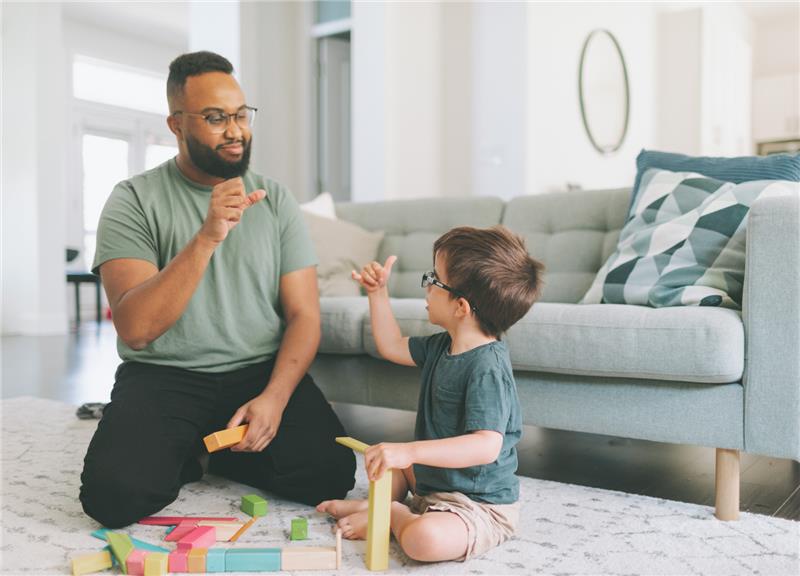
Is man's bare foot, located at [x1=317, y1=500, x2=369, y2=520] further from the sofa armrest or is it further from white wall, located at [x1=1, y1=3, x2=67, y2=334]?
white wall, located at [x1=1, y1=3, x2=67, y2=334]

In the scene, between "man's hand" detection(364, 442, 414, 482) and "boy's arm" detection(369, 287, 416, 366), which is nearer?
"man's hand" detection(364, 442, 414, 482)

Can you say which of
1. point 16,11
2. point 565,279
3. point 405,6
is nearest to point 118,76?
point 16,11

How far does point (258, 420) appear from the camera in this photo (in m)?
1.55

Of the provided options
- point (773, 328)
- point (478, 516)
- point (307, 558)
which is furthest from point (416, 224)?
point (307, 558)

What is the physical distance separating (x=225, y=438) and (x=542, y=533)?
671mm

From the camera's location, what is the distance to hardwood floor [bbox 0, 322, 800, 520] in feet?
5.89

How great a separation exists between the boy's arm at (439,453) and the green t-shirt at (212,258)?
→ 2.04 feet

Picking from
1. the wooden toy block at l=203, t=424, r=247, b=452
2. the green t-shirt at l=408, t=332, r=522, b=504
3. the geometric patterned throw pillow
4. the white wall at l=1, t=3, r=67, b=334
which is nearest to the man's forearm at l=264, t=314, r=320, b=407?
the wooden toy block at l=203, t=424, r=247, b=452

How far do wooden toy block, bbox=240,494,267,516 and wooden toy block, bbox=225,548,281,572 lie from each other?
0.98ft

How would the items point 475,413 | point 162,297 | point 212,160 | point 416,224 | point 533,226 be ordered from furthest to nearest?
point 416,224 → point 533,226 → point 212,160 → point 162,297 → point 475,413

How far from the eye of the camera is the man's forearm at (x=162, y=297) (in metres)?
1.50

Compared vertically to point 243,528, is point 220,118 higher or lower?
higher

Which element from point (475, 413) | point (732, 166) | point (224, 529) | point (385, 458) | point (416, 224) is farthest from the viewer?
point (416, 224)

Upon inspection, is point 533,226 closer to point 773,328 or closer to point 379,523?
point 773,328
